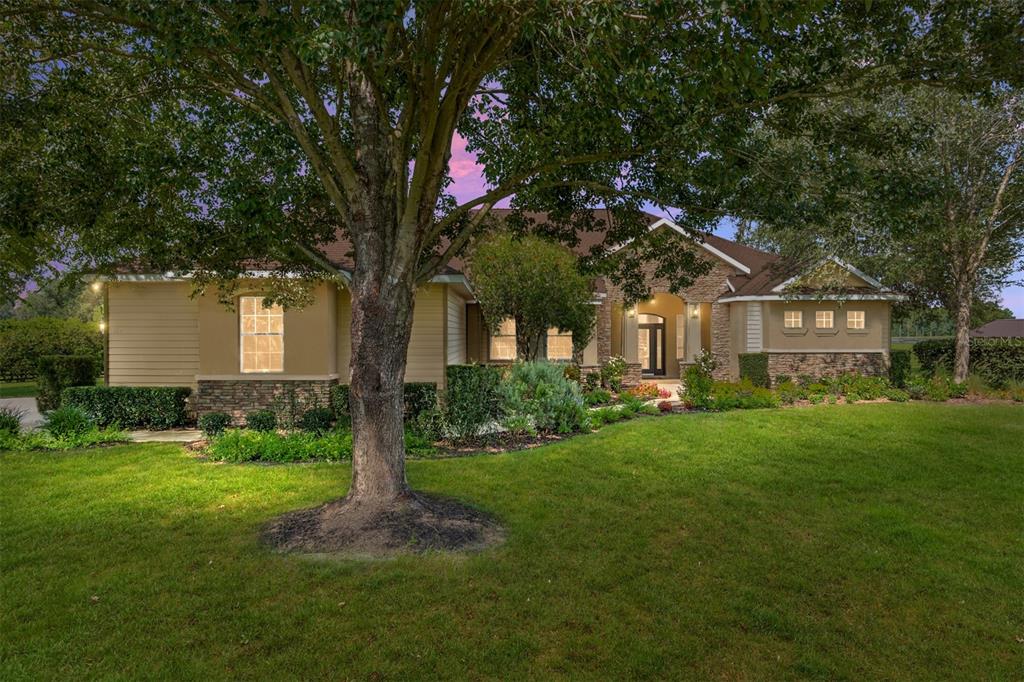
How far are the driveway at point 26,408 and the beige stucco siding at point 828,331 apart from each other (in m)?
21.0

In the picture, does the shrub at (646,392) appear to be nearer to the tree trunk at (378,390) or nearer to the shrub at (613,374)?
the shrub at (613,374)

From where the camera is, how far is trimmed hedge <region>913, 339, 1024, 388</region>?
1550 centimetres

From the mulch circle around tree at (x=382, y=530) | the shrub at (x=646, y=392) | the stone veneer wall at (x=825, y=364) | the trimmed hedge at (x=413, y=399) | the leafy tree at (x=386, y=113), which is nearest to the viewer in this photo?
the leafy tree at (x=386, y=113)

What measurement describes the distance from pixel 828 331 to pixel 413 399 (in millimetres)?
15153

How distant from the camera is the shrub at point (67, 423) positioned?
32.3ft

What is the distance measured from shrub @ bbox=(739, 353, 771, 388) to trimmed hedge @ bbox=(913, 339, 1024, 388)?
15.6 feet

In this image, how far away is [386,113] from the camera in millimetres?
5559

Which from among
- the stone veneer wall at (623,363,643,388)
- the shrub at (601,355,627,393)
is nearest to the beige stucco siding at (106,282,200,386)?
the shrub at (601,355,627,393)

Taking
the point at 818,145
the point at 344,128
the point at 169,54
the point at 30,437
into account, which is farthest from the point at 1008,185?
the point at 30,437

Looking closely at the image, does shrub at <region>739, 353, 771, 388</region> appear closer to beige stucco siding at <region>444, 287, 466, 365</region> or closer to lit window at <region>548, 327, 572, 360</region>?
lit window at <region>548, 327, 572, 360</region>

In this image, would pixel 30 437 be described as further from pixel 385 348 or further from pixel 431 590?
pixel 431 590

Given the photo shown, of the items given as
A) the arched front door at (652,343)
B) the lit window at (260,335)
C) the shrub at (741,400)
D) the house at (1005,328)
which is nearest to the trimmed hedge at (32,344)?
the lit window at (260,335)

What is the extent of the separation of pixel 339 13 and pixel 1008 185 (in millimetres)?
18733

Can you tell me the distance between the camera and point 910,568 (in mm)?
4777
